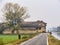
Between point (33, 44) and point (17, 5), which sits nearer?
point (17, 5)

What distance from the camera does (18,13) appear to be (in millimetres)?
15922

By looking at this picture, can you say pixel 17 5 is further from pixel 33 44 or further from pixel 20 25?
pixel 33 44

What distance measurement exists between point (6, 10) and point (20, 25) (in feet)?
3.85

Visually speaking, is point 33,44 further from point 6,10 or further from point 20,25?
point 6,10

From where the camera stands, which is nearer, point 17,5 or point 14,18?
point 17,5

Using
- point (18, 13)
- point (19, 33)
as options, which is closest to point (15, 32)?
point (19, 33)

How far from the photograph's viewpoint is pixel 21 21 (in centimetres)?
1575

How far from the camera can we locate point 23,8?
15.2 metres

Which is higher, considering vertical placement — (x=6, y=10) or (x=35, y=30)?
(x=6, y=10)

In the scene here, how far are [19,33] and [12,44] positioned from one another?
80 cm

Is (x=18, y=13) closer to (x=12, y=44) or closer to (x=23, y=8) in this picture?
(x=23, y=8)

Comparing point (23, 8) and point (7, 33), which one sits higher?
point (23, 8)

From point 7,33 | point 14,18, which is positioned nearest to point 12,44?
point 7,33

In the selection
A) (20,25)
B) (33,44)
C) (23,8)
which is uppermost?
(23,8)
